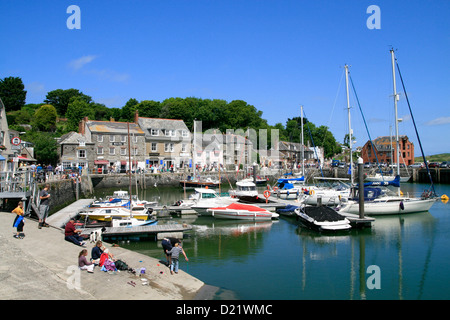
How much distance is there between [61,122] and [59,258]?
94522 millimetres

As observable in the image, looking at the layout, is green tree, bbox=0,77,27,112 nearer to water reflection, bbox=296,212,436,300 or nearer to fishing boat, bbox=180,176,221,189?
fishing boat, bbox=180,176,221,189

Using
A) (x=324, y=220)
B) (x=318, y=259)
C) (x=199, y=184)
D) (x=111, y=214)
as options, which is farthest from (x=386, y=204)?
(x=199, y=184)

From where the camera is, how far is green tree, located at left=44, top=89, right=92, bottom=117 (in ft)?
367

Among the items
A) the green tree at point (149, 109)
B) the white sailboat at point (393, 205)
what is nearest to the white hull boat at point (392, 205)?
the white sailboat at point (393, 205)

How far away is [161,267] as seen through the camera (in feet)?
52.7

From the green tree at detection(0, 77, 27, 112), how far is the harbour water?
95.7 metres

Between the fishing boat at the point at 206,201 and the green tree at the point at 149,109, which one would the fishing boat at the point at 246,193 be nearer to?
the fishing boat at the point at 206,201

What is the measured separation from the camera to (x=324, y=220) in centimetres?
2669

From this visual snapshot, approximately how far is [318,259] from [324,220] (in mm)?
6969

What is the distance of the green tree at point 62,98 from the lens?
112 meters

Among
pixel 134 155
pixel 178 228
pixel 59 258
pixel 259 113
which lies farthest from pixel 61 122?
pixel 59 258

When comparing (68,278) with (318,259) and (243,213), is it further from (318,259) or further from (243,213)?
(243,213)

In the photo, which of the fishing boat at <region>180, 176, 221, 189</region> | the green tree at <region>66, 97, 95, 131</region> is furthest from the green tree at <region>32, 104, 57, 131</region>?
the fishing boat at <region>180, 176, 221, 189</region>
